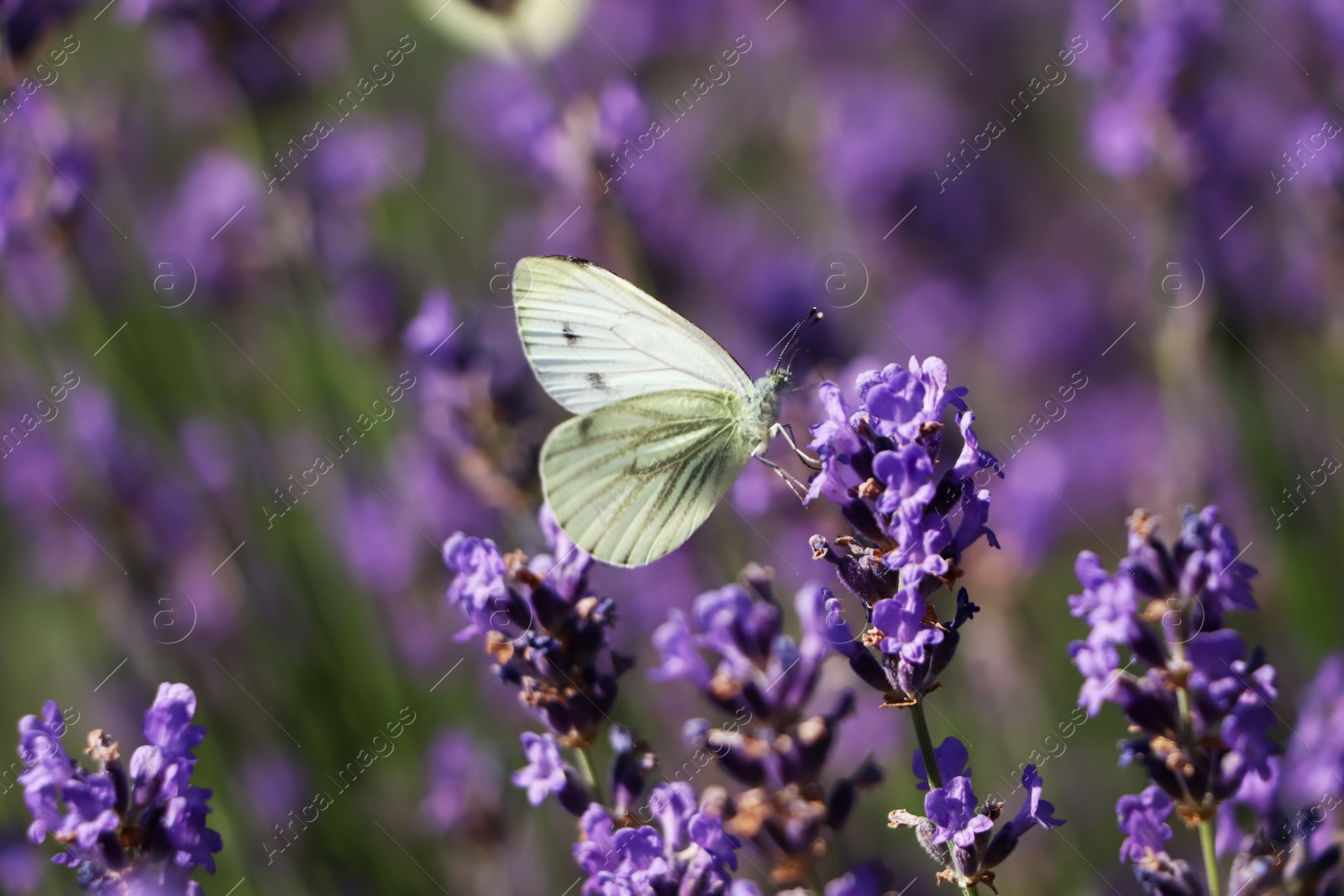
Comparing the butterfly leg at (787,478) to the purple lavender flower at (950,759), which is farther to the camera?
the butterfly leg at (787,478)

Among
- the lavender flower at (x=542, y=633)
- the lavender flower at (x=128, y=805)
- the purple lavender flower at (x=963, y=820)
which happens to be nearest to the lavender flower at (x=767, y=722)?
the lavender flower at (x=542, y=633)

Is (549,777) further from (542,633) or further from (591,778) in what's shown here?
(542,633)

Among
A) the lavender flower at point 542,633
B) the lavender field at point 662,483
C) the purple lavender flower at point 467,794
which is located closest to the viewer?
the lavender field at point 662,483

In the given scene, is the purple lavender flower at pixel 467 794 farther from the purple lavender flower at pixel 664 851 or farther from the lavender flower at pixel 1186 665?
the lavender flower at pixel 1186 665

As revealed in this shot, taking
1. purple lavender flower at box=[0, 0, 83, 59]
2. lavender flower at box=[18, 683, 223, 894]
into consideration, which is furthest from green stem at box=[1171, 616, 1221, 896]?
purple lavender flower at box=[0, 0, 83, 59]

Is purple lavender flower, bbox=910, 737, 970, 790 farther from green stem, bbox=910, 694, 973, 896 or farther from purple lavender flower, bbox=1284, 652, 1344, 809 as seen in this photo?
purple lavender flower, bbox=1284, 652, 1344, 809

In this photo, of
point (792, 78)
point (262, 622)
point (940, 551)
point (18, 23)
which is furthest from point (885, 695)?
point (792, 78)

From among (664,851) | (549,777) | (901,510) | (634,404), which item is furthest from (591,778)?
(634,404)
